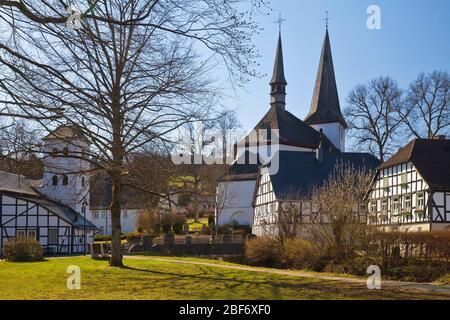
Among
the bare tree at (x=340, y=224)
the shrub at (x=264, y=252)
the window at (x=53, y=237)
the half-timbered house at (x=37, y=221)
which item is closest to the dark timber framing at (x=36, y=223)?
the half-timbered house at (x=37, y=221)

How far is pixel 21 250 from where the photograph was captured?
27.5 metres

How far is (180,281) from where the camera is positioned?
15.6m

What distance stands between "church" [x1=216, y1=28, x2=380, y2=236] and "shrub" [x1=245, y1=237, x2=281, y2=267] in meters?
1.01

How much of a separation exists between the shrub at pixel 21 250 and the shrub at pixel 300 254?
474 inches

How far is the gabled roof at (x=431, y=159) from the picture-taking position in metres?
33.5

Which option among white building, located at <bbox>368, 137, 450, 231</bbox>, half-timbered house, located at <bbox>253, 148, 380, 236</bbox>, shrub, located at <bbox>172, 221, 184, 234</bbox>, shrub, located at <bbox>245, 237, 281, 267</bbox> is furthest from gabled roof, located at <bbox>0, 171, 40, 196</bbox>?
white building, located at <bbox>368, 137, 450, 231</bbox>

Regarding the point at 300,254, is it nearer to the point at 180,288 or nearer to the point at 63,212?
the point at 180,288

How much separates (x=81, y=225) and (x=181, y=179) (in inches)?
1013

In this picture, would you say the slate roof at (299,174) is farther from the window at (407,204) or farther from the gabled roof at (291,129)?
the gabled roof at (291,129)

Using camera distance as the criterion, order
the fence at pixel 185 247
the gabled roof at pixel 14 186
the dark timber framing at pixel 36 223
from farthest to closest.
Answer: the dark timber framing at pixel 36 223
the gabled roof at pixel 14 186
the fence at pixel 185 247

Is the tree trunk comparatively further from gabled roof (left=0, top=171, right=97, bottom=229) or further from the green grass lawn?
gabled roof (left=0, top=171, right=97, bottom=229)

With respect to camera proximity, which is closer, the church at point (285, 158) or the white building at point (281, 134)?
the church at point (285, 158)

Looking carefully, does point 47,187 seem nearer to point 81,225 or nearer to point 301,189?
point 81,225

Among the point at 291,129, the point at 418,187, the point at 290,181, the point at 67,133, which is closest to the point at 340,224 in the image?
the point at 67,133
